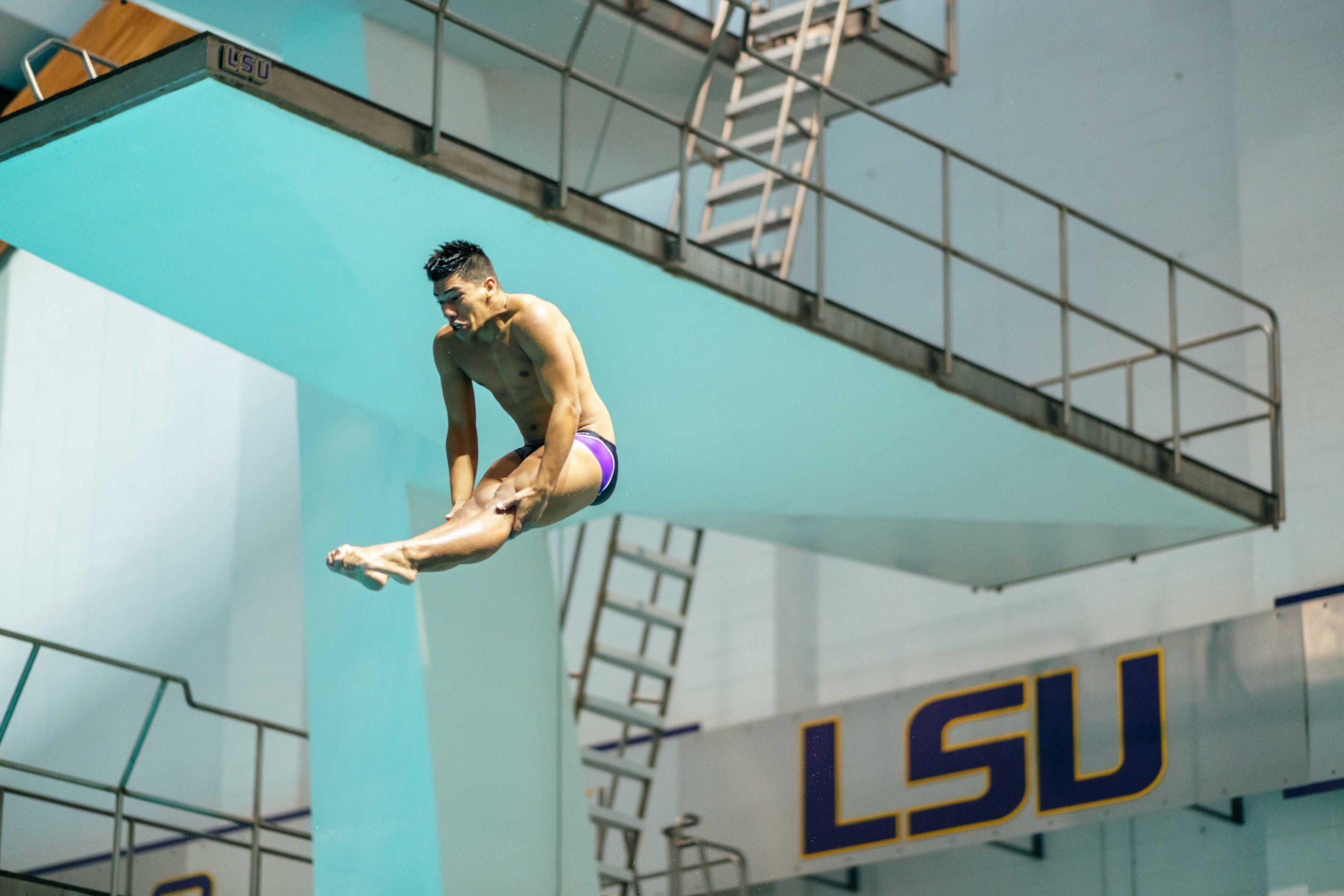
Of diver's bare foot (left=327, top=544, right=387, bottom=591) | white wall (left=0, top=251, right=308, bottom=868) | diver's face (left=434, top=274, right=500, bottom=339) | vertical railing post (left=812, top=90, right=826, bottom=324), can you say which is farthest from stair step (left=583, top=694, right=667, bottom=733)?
diver's bare foot (left=327, top=544, right=387, bottom=591)

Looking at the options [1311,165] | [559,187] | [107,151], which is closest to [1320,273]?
[1311,165]

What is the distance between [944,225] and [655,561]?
3.59m

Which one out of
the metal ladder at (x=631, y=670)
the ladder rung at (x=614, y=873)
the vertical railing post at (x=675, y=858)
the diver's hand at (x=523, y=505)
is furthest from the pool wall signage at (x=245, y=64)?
the vertical railing post at (x=675, y=858)

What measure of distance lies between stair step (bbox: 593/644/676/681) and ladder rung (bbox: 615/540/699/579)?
64 centimetres

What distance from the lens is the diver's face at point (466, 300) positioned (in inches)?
256

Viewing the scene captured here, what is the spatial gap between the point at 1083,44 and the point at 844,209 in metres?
2.52

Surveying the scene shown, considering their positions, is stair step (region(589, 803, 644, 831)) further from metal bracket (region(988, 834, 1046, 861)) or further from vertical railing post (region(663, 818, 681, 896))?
metal bracket (region(988, 834, 1046, 861))

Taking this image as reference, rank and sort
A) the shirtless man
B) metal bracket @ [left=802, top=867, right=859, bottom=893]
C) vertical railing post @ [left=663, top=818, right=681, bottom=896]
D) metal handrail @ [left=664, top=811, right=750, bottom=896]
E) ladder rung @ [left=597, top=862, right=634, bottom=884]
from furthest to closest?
metal bracket @ [left=802, top=867, right=859, bottom=893], metal handrail @ [left=664, top=811, right=750, bottom=896], vertical railing post @ [left=663, top=818, right=681, bottom=896], ladder rung @ [left=597, top=862, right=634, bottom=884], the shirtless man

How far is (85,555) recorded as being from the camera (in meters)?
19.0

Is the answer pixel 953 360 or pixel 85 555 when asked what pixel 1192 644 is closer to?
pixel 953 360

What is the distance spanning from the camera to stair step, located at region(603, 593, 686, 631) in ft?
41.7

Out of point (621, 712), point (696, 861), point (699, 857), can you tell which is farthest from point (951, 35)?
point (696, 861)

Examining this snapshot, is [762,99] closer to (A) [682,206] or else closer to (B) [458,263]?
(A) [682,206]

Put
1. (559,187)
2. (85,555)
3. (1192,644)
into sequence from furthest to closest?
(85,555) → (1192,644) → (559,187)
